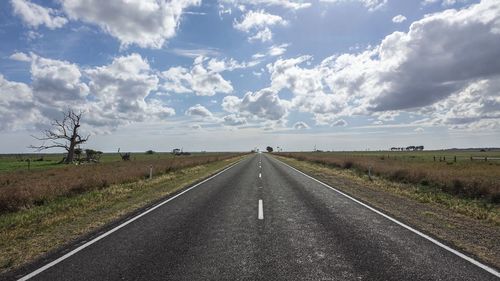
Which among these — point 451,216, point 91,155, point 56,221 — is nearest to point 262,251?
point 56,221

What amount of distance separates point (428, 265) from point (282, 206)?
6.38 m

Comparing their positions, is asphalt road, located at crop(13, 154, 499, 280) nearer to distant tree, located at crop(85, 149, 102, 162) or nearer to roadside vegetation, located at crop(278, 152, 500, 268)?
roadside vegetation, located at crop(278, 152, 500, 268)

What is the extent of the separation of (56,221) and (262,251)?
6.56 meters

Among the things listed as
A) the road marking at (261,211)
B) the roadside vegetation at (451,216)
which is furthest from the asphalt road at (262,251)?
the roadside vegetation at (451,216)

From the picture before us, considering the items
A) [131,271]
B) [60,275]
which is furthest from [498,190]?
[60,275]

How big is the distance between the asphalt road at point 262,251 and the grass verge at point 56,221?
0.96 m

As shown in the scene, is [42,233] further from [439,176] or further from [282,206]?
[439,176]

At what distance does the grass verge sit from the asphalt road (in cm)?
96

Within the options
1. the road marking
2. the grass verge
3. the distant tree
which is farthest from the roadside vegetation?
the distant tree

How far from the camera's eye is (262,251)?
257 inches

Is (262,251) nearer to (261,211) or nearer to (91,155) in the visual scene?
(261,211)

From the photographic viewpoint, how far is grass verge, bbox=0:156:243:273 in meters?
6.87

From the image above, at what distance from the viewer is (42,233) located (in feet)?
27.8

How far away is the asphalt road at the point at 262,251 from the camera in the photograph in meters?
5.34
